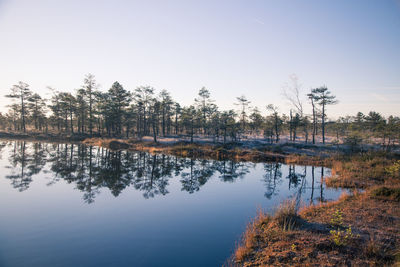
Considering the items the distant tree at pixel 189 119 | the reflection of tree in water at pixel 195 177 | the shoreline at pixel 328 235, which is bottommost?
the reflection of tree in water at pixel 195 177

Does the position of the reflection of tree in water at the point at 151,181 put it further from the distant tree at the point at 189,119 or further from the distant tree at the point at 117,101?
the distant tree at the point at 117,101

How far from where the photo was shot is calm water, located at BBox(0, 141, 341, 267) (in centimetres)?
683

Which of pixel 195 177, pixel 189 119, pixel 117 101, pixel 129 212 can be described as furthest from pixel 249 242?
pixel 117 101

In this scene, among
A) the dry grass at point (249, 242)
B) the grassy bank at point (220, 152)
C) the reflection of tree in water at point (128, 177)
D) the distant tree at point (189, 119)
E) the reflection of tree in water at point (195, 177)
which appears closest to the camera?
the dry grass at point (249, 242)

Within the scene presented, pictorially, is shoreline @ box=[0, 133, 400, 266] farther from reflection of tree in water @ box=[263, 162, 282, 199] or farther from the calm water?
reflection of tree in water @ box=[263, 162, 282, 199]

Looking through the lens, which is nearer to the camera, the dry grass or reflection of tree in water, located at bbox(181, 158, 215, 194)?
the dry grass

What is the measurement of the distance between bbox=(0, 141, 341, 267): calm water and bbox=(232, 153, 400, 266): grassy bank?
1.35 m

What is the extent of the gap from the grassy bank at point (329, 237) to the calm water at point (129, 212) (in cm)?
135

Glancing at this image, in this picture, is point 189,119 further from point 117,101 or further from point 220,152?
point 220,152

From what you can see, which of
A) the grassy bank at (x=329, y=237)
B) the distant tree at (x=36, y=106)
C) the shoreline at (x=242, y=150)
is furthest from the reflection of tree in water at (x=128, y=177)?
the distant tree at (x=36, y=106)

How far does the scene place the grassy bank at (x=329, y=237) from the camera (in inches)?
210

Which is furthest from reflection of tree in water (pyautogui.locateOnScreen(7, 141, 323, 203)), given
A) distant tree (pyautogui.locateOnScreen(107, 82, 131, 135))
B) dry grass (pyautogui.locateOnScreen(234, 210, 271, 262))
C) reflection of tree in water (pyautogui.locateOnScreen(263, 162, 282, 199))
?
distant tree (pyautogui.locateOnScreen(107, 82, 131, 135))

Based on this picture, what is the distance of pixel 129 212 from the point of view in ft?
35.3

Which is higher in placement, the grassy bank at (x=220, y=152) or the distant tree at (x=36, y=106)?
the distant tree at (x=36, y=106)
